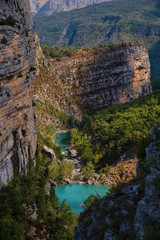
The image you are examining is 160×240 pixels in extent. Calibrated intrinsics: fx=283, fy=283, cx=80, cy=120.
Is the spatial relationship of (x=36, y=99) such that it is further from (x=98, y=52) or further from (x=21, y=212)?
(x=21, y=212)

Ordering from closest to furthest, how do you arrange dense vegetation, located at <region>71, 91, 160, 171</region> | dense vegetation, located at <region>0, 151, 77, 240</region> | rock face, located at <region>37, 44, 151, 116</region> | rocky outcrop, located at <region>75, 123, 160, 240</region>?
rocky outcrop, located at <region>75, 123, 160, 240</region>
dense vegetation, located at <region>0, 151, 77, 240</region>
dense vegetation, located at <region>71, 91, 160, 171</region>
rock face, located at <region>37, 44, 151, 116</region>

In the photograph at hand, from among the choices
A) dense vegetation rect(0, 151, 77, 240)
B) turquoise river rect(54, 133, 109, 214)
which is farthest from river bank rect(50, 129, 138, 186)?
dense vegetation rect(0, 151, 77, 240)

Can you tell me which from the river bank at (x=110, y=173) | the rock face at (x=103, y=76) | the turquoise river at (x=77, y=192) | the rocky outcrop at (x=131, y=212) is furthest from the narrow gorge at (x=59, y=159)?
the rock face at (x=103, y=76)

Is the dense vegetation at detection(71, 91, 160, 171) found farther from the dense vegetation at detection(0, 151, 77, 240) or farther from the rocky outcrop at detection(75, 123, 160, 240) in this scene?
the rocky outcrop at detection(75, 123, 160, 240)

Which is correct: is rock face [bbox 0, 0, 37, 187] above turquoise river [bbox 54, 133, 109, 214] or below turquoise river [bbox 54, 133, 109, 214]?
above

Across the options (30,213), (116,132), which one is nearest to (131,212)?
(30,213)

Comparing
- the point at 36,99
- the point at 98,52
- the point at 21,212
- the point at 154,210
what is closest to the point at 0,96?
the point at 21,212

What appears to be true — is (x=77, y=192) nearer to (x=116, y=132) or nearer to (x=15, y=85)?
(x=116, y=132)
